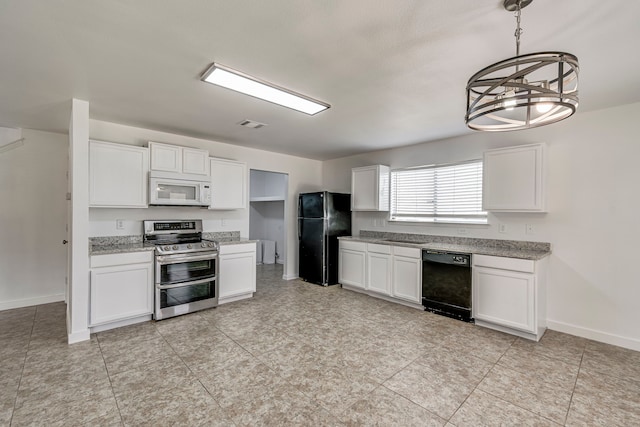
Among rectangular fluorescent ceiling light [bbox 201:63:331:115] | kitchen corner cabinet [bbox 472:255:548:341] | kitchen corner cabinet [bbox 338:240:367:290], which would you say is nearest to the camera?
rectangular fluorescent ceiling light [bbox 201:63:331:115]

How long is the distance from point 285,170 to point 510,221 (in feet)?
12.6

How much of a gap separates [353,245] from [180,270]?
2710 millimetres

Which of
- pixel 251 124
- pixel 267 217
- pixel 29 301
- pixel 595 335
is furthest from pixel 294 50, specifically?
pixel 267 217

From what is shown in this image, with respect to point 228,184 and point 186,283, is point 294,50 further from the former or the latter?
point 186,283

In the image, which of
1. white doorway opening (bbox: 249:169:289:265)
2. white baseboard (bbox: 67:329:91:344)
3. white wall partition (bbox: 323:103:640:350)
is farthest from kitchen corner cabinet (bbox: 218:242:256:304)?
white wall partition (bbox: 323:103:640:350)

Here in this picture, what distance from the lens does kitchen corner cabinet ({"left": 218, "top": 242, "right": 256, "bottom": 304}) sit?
4.23 m

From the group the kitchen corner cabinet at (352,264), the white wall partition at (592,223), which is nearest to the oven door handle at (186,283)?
the kitchen corner cabinet at (352,264)

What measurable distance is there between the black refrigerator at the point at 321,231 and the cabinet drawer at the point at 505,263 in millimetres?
2496

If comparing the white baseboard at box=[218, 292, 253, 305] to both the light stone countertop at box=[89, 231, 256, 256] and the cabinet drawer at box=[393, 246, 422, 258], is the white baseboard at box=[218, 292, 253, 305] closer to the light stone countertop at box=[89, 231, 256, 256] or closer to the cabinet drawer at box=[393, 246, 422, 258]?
the light stone countertop at box=[89, 231, 256, 256]

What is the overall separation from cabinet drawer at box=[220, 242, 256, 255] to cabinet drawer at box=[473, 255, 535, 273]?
124 inches

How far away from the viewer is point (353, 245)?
5.02 m

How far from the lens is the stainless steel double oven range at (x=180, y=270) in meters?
3.59

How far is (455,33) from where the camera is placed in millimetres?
1842

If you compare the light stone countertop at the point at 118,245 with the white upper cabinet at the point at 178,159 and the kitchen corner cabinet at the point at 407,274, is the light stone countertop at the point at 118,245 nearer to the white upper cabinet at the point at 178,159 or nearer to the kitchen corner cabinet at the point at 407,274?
the white upper cabinet at the point at 178,159
